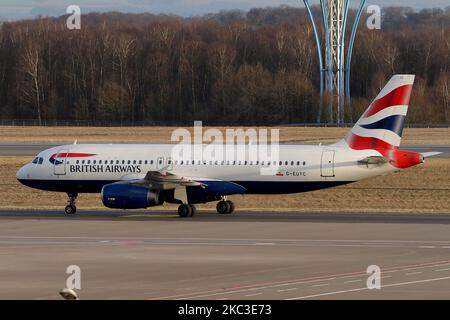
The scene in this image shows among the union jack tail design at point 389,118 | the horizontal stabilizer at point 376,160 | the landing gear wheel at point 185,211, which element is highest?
the union jack tail design at point 389,118

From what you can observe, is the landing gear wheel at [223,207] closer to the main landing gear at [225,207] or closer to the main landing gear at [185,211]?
the main landing gear at [225,207]

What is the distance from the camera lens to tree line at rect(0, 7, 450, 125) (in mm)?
150000

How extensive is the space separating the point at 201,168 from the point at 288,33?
133670 millimetres

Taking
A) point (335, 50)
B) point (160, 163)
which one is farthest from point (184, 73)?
point (160, 163)

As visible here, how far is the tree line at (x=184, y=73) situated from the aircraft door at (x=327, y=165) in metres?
98.5

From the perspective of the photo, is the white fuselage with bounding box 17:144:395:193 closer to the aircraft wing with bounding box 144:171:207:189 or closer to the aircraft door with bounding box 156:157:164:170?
the aircraft door with bounding box 156:157:164:170

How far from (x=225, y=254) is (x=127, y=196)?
1214 cm

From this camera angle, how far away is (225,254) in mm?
36062

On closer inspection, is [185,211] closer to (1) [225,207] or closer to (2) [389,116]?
(1) [225,207]

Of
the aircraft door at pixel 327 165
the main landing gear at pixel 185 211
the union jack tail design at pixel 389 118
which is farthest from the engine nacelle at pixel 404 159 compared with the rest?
the main landing gear at pixel 185 211

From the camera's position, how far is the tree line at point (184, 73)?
5906 inches

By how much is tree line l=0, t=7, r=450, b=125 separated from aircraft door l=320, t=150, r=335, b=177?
9848 cm
